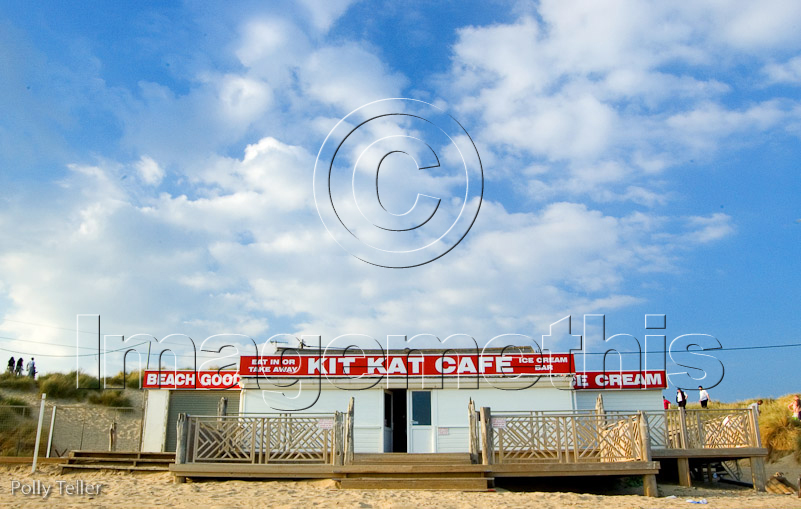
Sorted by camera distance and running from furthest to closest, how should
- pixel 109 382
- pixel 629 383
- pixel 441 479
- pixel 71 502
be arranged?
pixel 109 382 → pixel 629 383 → pixel 441 479 → pixel 71 502

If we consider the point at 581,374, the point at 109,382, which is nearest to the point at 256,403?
the point at 581,374

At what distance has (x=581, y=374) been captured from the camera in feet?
63.0

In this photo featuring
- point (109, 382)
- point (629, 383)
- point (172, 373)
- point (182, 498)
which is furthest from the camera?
point (109, 382)

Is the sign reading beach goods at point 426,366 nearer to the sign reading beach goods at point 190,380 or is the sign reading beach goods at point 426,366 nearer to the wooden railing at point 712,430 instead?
the wooden railing at point 712,430

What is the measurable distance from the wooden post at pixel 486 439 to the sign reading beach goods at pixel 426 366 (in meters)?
4.59

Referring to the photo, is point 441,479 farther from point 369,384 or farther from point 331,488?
point 369,384

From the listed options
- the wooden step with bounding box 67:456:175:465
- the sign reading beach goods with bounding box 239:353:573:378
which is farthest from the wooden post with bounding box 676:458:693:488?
the wooden step with bounding box 67:456:175:465

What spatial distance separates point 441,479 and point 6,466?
40.4 ft

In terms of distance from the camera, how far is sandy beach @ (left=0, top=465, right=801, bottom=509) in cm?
1025

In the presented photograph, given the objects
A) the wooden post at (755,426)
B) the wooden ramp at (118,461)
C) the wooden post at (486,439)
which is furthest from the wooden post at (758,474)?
the wooden ramp at (118,461)

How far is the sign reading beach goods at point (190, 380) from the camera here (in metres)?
21.3

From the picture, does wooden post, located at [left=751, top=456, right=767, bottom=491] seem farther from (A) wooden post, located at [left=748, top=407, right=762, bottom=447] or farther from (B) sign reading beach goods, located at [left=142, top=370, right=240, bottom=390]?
(B) sign reading beach goods, located at [left=142, top=370, right=240, bottom=390]

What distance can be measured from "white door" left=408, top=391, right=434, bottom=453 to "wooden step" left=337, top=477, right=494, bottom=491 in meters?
5.17

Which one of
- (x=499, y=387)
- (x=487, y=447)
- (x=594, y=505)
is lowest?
(x=594, y=505)
